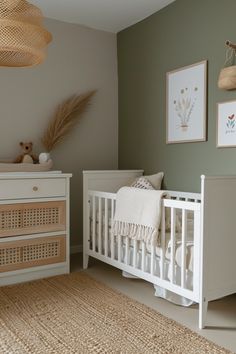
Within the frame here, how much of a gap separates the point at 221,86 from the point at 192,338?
5.41 ft

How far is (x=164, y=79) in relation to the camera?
3.10m

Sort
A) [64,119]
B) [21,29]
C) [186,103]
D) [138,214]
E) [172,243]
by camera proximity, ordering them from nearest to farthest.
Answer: [21,29]
[172,243]
[138,214]
[186,103]
[64,119]

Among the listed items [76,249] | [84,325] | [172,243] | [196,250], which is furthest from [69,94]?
[84,325]

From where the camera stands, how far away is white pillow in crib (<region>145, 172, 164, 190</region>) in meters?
3.05

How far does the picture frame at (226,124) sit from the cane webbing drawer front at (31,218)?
1.32m

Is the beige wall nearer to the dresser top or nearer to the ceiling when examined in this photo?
the ceiling

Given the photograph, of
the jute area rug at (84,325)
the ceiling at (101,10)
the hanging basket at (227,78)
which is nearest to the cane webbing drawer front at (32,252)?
the jute area rug at (84,325)

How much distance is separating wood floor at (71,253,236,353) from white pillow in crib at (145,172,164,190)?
0.80 m

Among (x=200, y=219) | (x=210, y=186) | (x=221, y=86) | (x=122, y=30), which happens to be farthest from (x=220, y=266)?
(x=122, y=30)

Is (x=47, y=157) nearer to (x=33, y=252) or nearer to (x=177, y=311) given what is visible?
(x=33, y=252)

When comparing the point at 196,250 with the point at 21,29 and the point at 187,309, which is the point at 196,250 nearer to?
the point at 187,309

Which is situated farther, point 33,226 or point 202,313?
point 33,226

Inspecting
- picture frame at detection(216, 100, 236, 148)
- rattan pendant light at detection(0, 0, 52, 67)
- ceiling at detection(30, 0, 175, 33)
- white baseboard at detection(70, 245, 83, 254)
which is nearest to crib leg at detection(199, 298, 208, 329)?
picture frame at detection(216, 100, 236, 148)

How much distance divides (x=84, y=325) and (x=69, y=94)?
7.28ft
